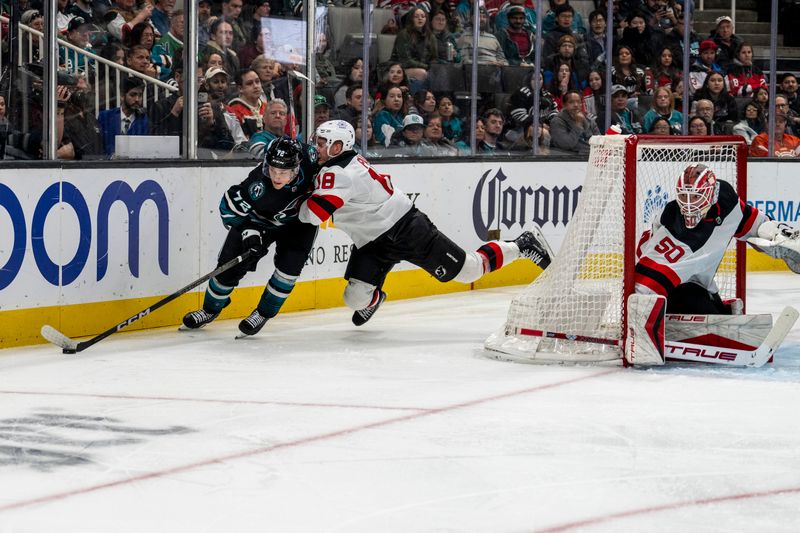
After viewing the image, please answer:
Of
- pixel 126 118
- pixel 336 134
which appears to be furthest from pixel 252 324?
pixel 126 118

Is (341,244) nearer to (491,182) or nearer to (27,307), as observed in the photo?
(491,182)

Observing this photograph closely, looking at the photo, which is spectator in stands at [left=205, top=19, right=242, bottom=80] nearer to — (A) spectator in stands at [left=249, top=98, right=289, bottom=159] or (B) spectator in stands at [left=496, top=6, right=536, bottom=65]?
(A) spectator in stands at [left=249, top=98, right=289, bottom=159]

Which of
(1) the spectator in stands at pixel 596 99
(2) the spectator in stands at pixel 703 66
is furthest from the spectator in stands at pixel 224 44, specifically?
(2) the spectator in stands at pixel 703 66

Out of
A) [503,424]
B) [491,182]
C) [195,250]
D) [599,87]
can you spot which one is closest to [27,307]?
[195,250]

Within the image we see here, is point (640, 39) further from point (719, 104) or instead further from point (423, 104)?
point (423, 104)

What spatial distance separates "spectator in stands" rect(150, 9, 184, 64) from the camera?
5.90 m

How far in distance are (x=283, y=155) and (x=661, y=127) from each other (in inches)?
166

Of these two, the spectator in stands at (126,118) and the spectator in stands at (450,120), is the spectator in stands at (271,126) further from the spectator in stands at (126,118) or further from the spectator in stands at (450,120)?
the spectator in stands at (450,120)

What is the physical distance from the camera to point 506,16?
26.3ft

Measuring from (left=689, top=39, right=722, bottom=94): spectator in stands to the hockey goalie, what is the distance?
396cm

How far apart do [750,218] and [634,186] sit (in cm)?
50

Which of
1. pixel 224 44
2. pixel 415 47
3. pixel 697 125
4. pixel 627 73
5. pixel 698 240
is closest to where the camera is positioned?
pixel 698 240

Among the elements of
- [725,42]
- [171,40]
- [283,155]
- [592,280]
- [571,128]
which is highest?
[725,42]

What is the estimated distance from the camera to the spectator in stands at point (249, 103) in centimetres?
639
